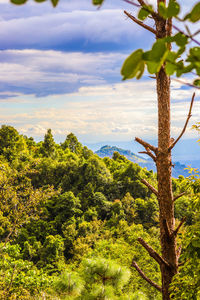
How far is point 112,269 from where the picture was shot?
580 cm

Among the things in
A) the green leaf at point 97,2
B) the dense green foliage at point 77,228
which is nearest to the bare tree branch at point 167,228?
the dense green foliage at point 77,228

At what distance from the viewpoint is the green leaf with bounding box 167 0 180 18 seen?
0.53 metres

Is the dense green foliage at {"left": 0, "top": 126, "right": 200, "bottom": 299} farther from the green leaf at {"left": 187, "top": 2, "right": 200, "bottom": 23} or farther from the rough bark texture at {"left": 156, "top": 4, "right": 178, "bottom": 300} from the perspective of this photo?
the green leaf at {"left": 187, "top": 2, "right": 200, "bottom": 23}

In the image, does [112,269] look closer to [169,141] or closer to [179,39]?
[169,141]

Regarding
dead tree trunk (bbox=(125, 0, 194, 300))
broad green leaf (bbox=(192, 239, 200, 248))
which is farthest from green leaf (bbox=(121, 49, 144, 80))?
dead tree trunk (bbox=(125, 0, 194, 300))

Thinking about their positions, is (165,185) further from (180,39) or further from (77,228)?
(77,228)

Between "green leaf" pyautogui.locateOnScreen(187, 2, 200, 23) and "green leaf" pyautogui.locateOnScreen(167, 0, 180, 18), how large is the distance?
0.03 metres

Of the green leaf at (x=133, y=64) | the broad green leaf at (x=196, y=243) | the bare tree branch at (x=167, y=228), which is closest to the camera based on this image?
the green leaf at (x=133, y=64)

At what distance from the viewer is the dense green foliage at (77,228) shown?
586cm

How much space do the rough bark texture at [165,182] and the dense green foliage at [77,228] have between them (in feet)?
0.77

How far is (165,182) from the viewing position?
233cm

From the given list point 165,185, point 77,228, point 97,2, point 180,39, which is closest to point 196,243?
point 165,185

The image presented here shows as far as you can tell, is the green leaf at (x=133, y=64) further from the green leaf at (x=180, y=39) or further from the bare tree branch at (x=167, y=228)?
the bare tree branch at (x=167, y=228)

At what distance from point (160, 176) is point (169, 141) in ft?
1.08
